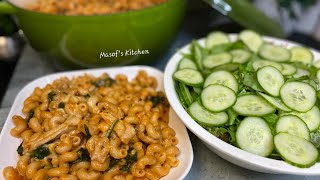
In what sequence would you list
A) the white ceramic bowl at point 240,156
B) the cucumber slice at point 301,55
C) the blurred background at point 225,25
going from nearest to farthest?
the white ceramic bowl at point 240,156, the cucumber slice at point 301,55, the blurred background at point 225,25

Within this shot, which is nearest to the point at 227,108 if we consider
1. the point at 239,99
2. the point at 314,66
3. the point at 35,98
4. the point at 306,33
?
the point at 239,99

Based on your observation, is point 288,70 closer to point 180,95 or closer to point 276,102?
point 276,102

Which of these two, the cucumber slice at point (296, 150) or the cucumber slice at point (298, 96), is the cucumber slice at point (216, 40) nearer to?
the cucumber slice at point (298, 96)

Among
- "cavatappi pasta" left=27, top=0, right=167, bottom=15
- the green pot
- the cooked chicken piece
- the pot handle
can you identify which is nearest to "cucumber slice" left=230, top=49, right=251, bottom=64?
the green pot

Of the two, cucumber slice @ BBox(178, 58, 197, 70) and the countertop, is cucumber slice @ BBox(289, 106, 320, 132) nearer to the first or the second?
the countertop

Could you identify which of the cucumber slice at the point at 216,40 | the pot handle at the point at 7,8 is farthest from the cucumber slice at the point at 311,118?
the pot handle at the point at 7,8

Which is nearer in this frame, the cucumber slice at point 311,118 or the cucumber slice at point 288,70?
the cucumber slice at point 311,118

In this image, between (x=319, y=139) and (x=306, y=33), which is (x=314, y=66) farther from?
(x=306, y=33)

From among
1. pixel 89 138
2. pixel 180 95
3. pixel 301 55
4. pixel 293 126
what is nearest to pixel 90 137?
pixel 89 138
